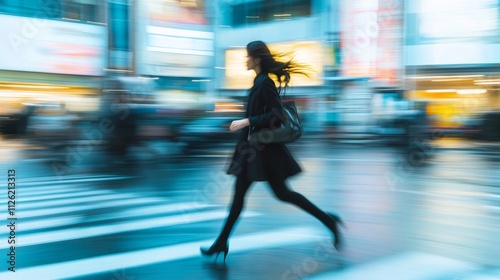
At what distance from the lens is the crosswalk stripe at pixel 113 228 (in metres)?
4.98

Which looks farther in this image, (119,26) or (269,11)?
(269,11)

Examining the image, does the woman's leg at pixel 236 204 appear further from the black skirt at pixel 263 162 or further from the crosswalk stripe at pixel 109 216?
the crosswalk stripe at pixel 109 216

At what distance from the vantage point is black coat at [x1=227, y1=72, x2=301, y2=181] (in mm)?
4031

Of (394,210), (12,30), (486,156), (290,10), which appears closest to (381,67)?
(290,10)

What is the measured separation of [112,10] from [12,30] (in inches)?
272

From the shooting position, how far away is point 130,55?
32.6 meters

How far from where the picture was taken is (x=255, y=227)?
548cm

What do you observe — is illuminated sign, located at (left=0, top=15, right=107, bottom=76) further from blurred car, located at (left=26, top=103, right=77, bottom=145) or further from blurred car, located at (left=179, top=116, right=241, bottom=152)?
blurred car, located at (left=179, top=116, right=241, bottom=152)

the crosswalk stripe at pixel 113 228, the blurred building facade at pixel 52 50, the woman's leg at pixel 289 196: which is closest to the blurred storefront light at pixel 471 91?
the blurred building facade at pixel 52 50

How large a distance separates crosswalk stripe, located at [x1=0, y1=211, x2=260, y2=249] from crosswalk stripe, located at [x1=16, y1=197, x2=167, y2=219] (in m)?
0.99

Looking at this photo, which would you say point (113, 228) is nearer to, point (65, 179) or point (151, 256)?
point (151, 256)

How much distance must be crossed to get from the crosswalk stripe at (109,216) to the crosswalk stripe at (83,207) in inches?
12.3

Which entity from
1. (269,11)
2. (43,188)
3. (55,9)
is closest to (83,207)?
(43,188)

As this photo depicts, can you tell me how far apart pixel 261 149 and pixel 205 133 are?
35.7ft
